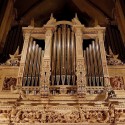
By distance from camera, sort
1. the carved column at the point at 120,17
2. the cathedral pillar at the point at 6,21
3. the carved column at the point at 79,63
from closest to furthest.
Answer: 1. the carved column at the point at 79,63
2. the cathedral pillar at the point at 6,21
3. the carved column at the point at 120,17

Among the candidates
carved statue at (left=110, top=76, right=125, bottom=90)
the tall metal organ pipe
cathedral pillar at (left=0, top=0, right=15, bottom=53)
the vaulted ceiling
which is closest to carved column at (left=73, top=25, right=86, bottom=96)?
the tall metal organ pipe

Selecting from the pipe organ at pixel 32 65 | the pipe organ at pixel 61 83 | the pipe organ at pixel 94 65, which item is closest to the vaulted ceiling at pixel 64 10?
the pipe organ at pixel 61 83

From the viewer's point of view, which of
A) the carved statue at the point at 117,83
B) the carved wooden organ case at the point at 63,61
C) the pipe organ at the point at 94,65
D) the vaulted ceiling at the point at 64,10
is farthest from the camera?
the vaulted ceiling at the point at 64,10

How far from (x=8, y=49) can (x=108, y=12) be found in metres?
4.82

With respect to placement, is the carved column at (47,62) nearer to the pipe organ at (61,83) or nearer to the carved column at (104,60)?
the pipe organ at (61,83)

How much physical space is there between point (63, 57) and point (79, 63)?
67 centimetres

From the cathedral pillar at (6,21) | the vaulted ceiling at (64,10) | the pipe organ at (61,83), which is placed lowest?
the pipe organ at (61,83)

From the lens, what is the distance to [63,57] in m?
9.02

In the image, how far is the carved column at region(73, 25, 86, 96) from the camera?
25.7ft

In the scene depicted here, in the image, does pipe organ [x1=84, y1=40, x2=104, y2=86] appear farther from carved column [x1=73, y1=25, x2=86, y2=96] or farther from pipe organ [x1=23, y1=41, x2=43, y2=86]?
pipe organ [x1=23, y1=41, x2=43, y2=86]

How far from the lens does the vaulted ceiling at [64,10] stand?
1322cm

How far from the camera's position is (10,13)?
1224 centimetres

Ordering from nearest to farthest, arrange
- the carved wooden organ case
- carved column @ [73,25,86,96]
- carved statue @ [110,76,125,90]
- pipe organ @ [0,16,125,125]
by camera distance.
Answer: pipe organ @ [0,16,125,125] → carved column @ [73,25,86,96] → the carved wooden organ case → carved statue @ [110,76,125,90]

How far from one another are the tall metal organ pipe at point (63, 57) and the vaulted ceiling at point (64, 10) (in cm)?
306
